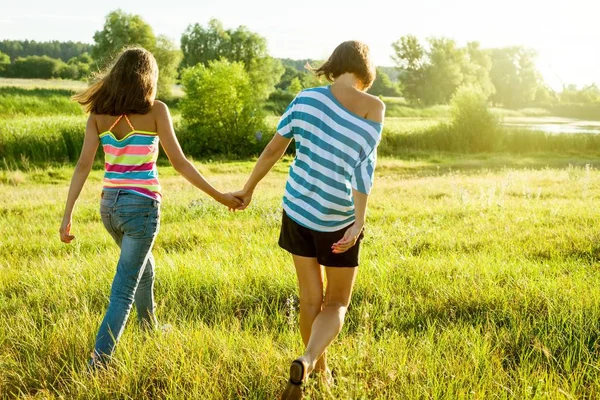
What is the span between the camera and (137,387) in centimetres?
304

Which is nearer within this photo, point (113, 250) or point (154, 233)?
point (154, 233)

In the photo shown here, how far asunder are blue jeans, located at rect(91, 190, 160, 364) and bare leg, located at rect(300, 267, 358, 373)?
1.22m

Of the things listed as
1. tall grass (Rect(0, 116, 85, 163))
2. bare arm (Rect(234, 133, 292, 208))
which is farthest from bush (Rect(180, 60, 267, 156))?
bare arm (Rect(234, 133, 292, 208))

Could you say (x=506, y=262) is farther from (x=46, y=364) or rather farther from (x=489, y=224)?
(x=46, y=364)

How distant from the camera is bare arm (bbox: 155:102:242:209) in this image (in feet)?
11.3

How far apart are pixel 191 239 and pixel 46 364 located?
4039mm

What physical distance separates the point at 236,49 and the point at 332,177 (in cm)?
6416

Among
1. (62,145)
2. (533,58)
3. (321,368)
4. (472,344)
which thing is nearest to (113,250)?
(321,368)

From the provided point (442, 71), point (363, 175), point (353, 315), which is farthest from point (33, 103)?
point (442, 71)

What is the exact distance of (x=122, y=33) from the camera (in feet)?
177

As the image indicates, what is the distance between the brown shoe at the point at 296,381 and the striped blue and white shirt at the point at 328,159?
2.49 feet

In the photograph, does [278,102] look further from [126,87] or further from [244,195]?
[126,87]

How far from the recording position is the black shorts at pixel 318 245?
300cm

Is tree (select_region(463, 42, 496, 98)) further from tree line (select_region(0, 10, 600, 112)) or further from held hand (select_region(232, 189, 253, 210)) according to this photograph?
held hand (select_region(232, 189, 253, 210))
